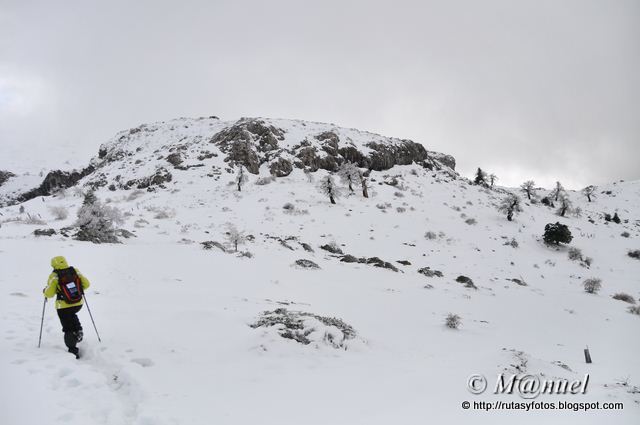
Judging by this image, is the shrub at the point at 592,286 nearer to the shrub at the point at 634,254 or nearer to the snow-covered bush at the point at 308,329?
the shrub at the point at 634,254

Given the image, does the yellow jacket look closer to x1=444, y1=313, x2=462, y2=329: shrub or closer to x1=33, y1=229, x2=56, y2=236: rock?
x1=444, y1=313, x2=462, y2=329: shrub

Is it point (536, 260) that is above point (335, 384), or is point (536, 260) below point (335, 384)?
above

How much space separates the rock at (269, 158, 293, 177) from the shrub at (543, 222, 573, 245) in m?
34.2

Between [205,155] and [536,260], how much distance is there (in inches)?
1826

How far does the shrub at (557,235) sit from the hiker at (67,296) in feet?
122

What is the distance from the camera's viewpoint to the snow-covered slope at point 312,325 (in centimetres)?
558

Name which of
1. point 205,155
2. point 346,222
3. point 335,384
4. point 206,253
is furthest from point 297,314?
point 205,155

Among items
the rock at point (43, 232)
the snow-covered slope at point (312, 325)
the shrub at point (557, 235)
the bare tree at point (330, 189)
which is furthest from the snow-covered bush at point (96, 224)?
the shrub at point (557, 235)

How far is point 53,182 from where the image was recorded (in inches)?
2719

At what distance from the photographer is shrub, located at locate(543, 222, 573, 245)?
3344cm

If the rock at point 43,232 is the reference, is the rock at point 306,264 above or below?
above

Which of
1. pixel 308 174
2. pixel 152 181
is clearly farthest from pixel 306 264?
pixel 152 181

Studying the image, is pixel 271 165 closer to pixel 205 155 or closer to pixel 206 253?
pixel 205 155

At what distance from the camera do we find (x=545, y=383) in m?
7.00
